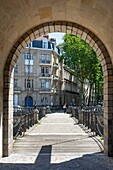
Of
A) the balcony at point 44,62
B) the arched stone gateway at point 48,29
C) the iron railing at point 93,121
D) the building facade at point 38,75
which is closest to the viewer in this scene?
the arched stone gateway at point 48,29

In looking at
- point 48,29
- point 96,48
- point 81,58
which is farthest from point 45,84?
point 96,48

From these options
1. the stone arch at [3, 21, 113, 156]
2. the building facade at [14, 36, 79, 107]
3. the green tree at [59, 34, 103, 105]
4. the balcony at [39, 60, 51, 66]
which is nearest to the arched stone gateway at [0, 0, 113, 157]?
the stone arch at [3, 21, 113, 156]

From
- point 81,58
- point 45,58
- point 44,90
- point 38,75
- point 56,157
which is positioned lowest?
point 56,157

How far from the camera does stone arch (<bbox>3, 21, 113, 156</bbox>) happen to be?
7617 millimetres

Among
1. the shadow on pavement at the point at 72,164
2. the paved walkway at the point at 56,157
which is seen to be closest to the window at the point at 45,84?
the paved walkway at the point at 56,157

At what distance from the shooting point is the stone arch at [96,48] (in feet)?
25.0

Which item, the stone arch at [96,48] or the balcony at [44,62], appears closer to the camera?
the stone arch at [96,48]

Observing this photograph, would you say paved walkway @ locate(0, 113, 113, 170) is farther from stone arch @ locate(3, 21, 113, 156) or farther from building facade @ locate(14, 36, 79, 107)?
building facade @ locate(14, 36, 79, 107)

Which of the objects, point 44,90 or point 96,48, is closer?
point 96,48

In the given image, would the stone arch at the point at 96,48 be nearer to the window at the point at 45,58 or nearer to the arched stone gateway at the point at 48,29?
the arched stone gateway at the point at 48,29

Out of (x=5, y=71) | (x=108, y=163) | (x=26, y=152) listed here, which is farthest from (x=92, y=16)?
(x=26, y=152)

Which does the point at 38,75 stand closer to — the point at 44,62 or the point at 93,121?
the point at 44,62

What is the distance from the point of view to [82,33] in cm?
853

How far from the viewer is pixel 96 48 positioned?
8398 millimetres
